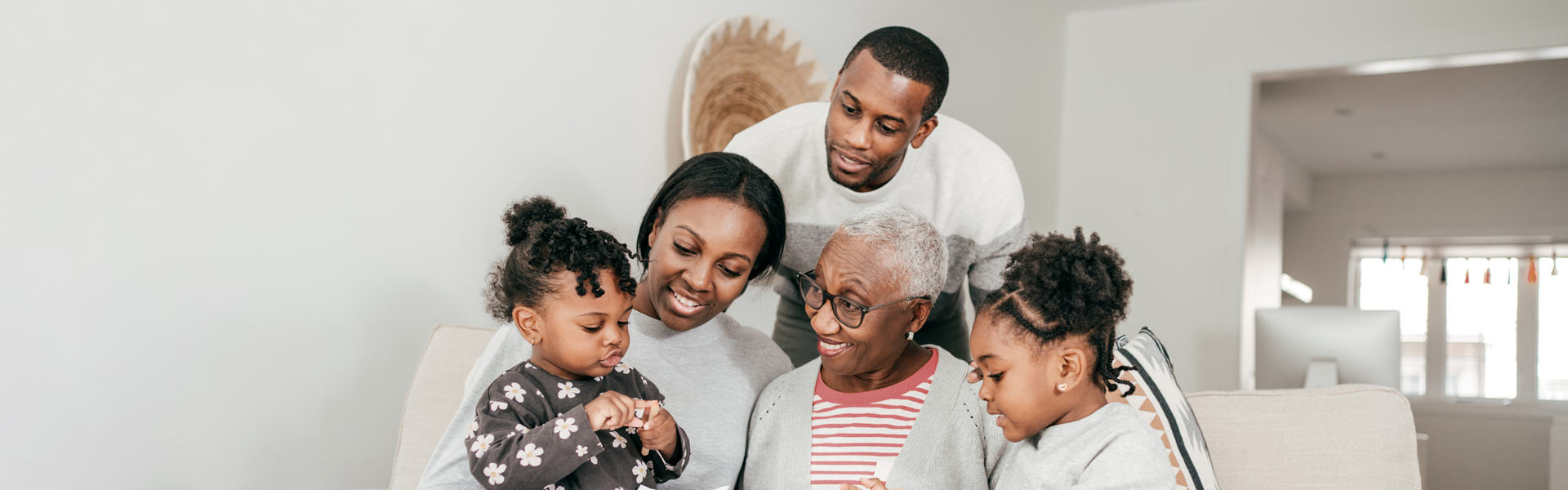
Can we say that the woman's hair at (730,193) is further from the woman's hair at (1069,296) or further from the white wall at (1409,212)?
the white wall at (1409,212)

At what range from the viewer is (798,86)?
307 centimetres

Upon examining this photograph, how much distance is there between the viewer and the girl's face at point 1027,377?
1.28m

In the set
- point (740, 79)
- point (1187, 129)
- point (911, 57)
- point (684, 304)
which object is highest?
point (1187, 129)

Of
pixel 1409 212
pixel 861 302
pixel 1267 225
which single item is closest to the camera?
pixel 861 302

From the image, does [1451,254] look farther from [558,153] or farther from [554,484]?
[554,484]

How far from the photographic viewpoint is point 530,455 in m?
1.24

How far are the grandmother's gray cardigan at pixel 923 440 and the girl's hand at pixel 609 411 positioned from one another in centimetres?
33

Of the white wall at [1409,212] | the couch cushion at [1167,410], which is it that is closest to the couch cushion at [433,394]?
the couch cushion at [1167,410]

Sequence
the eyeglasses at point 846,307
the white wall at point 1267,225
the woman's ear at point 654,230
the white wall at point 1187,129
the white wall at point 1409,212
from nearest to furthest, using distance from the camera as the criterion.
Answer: the eyeglasses at point 846,307 → the woman's ear at point 654,230 → the white wall at point 1187,129 → the white wall at point 1267,225 → the white wall at point 1409,212

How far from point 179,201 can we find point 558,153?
2.77 feet

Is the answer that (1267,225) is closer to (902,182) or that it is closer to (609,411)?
(902,182)

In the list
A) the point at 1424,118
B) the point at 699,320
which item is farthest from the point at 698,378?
the point at 1424,118

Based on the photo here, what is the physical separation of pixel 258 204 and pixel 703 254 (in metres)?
0.78

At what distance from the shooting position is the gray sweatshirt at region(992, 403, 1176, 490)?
1.23 m
